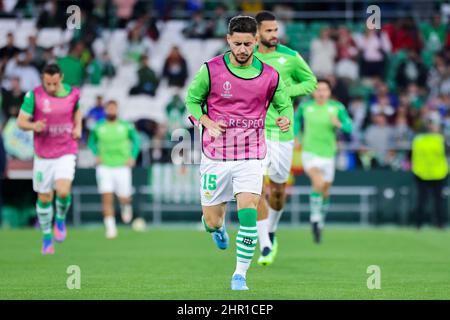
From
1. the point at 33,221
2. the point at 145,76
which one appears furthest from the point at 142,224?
the point at 145,76

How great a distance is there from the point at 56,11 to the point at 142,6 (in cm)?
228

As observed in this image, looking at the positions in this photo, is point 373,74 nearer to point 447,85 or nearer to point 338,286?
point 447,85

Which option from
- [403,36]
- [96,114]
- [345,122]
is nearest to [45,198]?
[345,122]

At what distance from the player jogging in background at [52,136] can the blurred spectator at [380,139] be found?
11564 millimetres

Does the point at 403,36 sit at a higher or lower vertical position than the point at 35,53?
higher

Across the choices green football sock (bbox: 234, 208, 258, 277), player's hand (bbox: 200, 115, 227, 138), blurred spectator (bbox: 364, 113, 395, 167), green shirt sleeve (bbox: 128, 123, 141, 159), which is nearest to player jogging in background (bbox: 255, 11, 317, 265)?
player's hand (bbox: 200, 115, 227, 138)

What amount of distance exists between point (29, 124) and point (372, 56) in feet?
49.3

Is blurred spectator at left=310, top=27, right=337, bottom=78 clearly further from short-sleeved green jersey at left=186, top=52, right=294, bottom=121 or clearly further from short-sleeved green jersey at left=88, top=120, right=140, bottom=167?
short-sleeved green jersey at left=186, top=52, right=294, bottom=121

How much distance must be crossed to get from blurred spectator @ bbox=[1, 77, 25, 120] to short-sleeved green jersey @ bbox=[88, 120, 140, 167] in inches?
173

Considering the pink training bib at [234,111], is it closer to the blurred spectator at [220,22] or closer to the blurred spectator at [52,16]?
the blurred spectator at [220,22]

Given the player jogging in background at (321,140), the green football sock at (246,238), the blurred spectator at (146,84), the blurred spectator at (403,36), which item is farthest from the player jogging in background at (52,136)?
the blurred spectator at (403,36)

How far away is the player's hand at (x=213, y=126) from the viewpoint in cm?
1160

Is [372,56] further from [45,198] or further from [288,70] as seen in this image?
[288,70]

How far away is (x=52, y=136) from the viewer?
17.5 m
